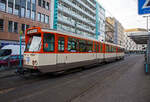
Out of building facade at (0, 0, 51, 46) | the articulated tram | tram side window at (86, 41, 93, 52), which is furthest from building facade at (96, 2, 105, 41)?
the articulated tram

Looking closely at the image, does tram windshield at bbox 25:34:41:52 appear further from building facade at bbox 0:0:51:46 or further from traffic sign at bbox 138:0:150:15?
building facade at bbox 0:0:51:46

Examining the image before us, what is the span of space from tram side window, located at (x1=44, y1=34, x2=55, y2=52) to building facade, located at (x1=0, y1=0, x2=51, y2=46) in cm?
1640

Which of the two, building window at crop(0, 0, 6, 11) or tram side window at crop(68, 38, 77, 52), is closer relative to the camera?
tram side window at crop(68, 38, 77, 52)

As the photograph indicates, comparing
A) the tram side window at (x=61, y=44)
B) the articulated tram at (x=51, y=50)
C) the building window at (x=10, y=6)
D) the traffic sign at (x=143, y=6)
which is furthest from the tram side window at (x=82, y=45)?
the building window at (x=10, y=6)

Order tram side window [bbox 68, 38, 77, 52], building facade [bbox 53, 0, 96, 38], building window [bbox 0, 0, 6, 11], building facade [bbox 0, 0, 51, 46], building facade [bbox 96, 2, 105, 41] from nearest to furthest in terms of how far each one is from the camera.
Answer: tram side window [bbox 68, 38, 77, 52]
building window [bbox 0, 0, 6, 11]
building facade [bbox 0, 0, 51, 46]
building facade [bbox 53, 0, 96, 38]
building facade [bbox 96, 2, 105, 41]

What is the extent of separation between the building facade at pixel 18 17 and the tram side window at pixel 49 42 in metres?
16.4

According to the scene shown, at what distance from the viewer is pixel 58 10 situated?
34.1 m

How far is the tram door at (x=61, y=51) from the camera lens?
811 cm

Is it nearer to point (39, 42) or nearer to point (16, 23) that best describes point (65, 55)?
point (39, 42)

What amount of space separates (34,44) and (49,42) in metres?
0.94

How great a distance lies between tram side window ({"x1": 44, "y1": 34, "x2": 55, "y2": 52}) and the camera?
7.41m

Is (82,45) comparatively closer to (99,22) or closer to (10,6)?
(10,6)

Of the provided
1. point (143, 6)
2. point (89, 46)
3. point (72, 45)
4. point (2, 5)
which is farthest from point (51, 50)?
point (2, 5)

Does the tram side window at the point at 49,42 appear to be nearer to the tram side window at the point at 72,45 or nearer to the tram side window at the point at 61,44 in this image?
the tram side window at the point at 61,44
